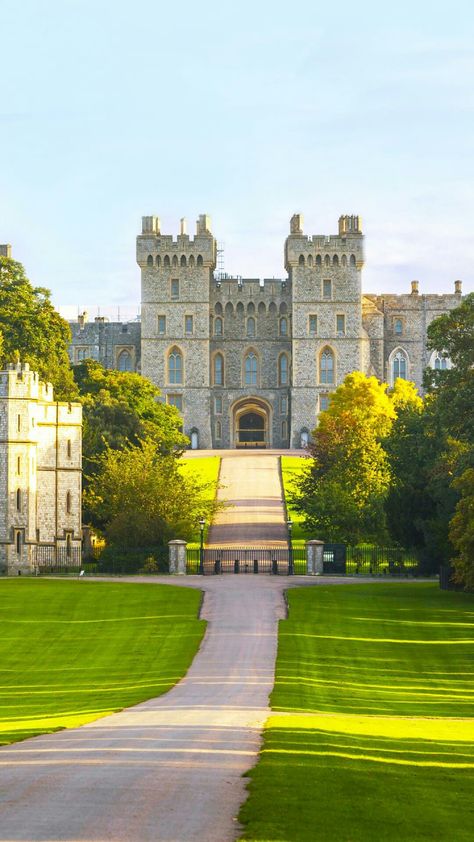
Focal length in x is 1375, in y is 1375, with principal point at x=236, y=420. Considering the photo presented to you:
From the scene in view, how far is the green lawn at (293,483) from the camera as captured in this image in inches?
2660

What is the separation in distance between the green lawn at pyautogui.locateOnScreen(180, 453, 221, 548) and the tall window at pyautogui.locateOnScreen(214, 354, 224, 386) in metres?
16.3

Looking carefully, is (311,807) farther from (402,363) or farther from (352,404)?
(402,363)

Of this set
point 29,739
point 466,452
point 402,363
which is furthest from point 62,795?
point 402,363

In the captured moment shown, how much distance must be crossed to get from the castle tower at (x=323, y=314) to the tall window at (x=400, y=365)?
8207 millimetres

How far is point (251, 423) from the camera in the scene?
112125 millimetres

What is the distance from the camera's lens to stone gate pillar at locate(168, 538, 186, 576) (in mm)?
56906

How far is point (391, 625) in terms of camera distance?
38.9 metres

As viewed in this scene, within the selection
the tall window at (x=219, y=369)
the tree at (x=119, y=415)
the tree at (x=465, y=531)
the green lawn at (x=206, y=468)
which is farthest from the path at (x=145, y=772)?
the tall window at (x=219, y=369)

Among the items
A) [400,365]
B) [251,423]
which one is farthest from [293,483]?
[400,365]

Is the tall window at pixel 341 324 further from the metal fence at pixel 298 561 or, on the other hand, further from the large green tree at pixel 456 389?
the large green tree at pixel 456 389

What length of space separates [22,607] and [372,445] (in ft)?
99.0

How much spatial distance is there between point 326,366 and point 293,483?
Answer: 101 ft

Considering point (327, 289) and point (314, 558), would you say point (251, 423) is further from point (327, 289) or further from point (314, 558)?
point (314, 558)

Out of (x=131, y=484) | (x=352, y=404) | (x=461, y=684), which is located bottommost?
(x=461, y=684)
